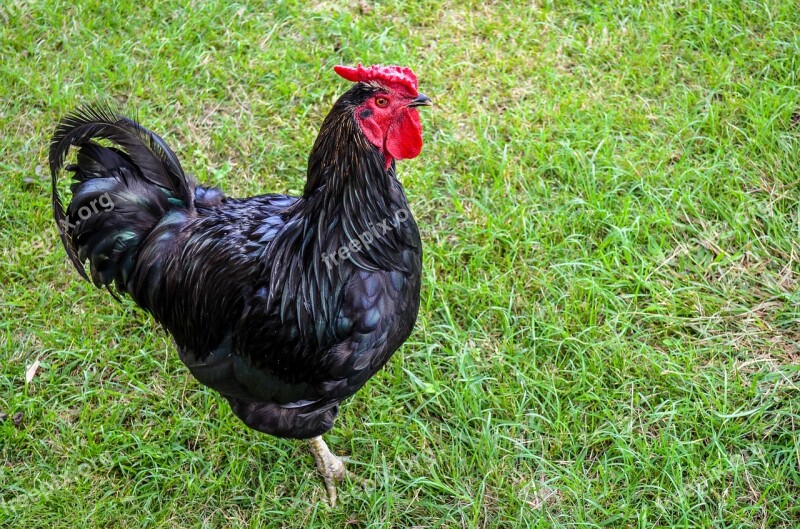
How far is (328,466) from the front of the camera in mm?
3367

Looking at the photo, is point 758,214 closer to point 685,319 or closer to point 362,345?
point 685,319

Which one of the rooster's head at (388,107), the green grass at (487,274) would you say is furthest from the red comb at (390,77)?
the green grass at (487,274)

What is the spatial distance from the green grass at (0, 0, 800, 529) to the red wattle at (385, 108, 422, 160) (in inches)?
59.5

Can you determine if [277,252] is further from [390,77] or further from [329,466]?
[329,466]

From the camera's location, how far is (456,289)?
4.00 m

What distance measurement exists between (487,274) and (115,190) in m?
2.14

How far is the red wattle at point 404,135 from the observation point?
2529 mm

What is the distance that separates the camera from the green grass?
336 centimetres

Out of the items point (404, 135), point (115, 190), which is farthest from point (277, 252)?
point (115, 190)

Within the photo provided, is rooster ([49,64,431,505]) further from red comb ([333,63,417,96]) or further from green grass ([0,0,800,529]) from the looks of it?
green grass ([0,0,800,529])

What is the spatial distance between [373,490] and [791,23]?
4.41 metres

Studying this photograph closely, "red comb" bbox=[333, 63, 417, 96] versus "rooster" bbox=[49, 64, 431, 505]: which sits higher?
"red comb" bbox=[333, 63, 417, 96]

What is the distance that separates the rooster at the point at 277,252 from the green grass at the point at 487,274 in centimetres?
70

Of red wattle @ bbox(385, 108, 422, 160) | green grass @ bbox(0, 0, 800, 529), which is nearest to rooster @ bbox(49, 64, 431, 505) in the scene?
red wattle @ bbox(385, 108, 422, 160)
